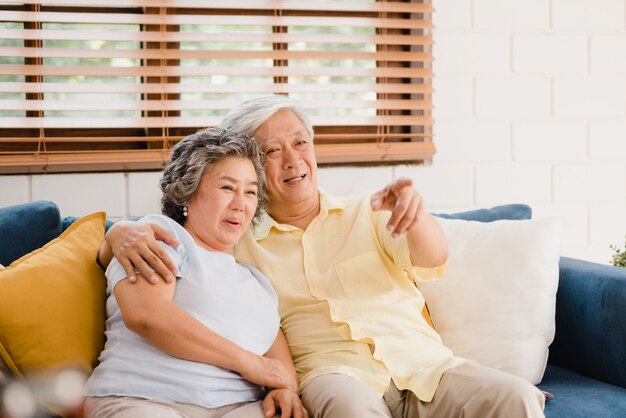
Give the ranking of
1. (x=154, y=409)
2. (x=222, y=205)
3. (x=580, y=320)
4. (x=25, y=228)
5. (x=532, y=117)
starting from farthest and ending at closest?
(x=532, y=117) → (x=580, y=320) → (x=25, y=228) → (x=222, y=205) → (x=154, y=409)

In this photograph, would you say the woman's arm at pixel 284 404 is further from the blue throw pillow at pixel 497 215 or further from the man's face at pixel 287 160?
the blue throw pillow at pixel 497 215

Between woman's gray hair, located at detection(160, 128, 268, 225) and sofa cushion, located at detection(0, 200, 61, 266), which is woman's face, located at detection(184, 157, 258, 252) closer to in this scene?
woman's gray hair, located at detection(160, 128, 268, 225)

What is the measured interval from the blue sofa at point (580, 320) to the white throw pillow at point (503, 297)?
3.1 inches

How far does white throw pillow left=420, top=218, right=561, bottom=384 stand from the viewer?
197 cm

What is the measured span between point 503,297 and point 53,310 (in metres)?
1.17

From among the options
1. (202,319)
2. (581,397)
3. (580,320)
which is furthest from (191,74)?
(581,397)

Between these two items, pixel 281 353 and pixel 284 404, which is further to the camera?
pixel 281 353

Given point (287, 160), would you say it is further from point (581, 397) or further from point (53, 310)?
point (581, 397)

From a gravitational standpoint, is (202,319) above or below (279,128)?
below

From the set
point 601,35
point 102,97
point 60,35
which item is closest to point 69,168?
point 102,97

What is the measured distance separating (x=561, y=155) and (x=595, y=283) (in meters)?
0.91

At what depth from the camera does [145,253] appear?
5.17 ft

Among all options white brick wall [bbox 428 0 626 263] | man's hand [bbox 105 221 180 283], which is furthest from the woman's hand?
white brick wall [bbox 428 0 626 263]

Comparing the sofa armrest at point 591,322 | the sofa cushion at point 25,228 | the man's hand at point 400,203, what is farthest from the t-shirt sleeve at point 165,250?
the sofa armrest at point 591,322
